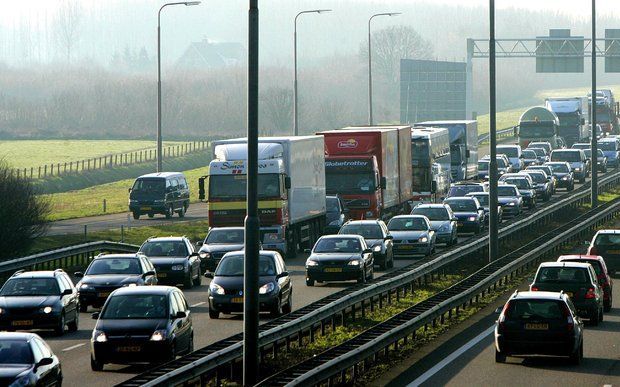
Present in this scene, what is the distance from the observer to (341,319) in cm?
3122

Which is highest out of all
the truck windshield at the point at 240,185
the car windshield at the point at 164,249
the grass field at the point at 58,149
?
the grass field at the point at 58,149

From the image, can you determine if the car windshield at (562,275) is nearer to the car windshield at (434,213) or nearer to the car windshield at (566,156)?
the car windshield at (434,213)

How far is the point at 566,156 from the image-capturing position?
293 ft

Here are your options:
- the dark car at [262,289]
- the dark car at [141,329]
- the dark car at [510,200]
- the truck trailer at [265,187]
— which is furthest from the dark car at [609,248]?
the dark car at [510,200]

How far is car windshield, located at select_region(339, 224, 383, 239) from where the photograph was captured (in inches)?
1735

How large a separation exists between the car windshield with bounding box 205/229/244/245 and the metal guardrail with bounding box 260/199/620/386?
7.60 m

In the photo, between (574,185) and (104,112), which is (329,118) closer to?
(104,112)

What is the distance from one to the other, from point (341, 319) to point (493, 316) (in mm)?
3496

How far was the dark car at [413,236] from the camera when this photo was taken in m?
47.3

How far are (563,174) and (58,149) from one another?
51.7 m

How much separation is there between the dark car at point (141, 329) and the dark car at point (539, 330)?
5.34 m

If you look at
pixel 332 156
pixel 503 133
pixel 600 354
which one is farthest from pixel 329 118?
pixel 600 354

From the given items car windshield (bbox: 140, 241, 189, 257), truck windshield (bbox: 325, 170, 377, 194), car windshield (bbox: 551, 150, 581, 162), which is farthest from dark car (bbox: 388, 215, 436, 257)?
car windshield (bbox: 551, 150, 581, 162)

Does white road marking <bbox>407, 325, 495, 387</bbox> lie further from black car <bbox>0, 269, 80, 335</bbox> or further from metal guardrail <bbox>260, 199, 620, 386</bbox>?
black car <bbox>0, 269, 80, 335</bbox>
